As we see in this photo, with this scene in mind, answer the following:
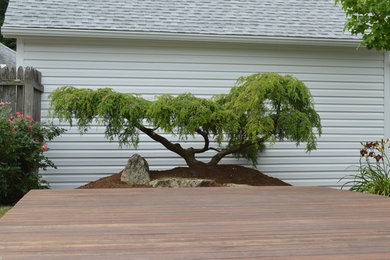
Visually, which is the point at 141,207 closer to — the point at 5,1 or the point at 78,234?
the point at 78,234

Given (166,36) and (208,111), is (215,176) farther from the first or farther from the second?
(166,36)

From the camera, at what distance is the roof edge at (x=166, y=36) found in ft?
19.7

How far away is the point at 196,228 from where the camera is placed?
210 centimetres

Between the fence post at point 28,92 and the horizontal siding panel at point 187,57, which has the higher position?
the horizontal siding panel at point 187,57

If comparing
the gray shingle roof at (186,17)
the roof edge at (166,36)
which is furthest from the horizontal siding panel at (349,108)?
the gray shingle roof at (186,17)

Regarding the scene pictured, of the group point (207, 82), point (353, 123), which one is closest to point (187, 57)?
point (207, 82)

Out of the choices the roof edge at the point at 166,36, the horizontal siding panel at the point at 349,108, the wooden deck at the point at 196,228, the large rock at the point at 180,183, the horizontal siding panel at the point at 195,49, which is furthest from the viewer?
the horizontal siding panel at the point at 349,108

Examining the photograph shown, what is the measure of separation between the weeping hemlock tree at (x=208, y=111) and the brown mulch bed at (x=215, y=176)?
0.43 metres

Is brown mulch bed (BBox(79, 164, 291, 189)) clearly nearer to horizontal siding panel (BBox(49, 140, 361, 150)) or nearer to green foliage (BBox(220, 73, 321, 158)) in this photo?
green foliage (BBox(220, 73, 321, 158))

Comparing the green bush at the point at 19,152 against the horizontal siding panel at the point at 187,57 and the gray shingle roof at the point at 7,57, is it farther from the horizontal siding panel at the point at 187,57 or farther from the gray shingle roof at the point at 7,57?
the gray shingle roof at the point at 7,57

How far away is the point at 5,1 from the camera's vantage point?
20.2 meters

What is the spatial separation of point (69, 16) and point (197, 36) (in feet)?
5.49

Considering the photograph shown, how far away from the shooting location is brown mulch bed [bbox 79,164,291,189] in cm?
552

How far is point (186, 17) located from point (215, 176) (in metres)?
2.37
